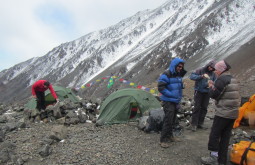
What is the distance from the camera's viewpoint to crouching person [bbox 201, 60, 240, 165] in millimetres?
4730

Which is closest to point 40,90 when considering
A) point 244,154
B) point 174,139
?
point 174,139

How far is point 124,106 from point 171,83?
3.33 meters

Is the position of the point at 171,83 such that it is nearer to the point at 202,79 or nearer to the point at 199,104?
the point at 202,79

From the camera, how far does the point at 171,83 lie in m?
6.13

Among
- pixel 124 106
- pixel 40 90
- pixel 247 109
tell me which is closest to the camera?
pixel 247 109

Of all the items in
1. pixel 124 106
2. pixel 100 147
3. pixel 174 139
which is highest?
pixel 124 106

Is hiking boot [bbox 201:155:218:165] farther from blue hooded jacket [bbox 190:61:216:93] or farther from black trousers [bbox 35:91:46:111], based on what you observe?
black trousers [bbox 35:91:46:111]

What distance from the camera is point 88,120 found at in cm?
980

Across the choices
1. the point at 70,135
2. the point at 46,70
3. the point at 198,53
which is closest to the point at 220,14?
the point at 198,53

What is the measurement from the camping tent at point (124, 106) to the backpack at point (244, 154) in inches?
180

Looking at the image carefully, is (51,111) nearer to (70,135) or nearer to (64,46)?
(70,135)

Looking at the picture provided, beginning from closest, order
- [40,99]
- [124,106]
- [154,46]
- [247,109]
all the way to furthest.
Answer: [247,109] < [124,106] < [40,99] < [154,46]

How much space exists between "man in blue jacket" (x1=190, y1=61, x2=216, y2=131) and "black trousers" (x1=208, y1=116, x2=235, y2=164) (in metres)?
2.16

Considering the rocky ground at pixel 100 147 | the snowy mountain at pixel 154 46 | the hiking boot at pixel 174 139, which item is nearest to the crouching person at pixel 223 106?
the rocky ground at pixel 100 147
